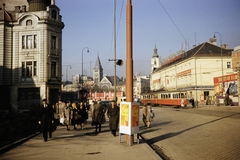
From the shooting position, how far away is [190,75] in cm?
6384

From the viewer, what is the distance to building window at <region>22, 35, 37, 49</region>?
3710cm

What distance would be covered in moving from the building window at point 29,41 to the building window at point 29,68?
2.35 metres

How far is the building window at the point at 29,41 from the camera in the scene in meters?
37.1

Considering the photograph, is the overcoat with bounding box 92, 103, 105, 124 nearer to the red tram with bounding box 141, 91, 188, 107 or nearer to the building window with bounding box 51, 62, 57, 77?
the building window with bounding box 51, 62, 57, 77

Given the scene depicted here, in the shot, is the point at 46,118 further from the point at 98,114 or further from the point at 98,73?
the point at 98,73

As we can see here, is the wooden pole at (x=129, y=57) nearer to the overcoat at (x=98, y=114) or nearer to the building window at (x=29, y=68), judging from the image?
the overcoat at (x=98, y=114)

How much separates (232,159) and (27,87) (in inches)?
1319

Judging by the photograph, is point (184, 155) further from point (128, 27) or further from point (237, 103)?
point (237, 103)

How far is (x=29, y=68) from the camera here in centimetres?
3691

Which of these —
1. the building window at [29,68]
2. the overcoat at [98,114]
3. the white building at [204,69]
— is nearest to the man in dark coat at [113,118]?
the overcoat at [98,114]

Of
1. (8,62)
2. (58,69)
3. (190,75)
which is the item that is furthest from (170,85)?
(8,62)

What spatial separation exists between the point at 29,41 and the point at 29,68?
13.2 feet

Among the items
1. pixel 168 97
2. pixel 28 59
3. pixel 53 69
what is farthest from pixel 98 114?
pixel 168 97

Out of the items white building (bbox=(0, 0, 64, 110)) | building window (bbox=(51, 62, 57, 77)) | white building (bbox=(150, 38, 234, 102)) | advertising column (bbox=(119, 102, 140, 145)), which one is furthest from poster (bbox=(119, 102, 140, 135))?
white building (bbox=(150, 38, 234, 102))
